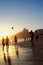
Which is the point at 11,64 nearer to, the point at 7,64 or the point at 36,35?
the point at 7,64

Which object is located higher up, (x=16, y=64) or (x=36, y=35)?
(x=36, y=35)

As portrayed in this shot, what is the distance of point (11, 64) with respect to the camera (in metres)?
13.1

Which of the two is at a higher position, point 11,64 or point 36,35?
point 36,35

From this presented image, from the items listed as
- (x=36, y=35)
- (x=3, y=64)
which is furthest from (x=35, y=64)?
(x=36, y=35)

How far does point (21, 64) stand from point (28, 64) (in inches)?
16.4

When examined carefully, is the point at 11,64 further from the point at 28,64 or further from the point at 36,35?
the point at 36,35

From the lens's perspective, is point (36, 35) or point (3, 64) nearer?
point (3, 64)

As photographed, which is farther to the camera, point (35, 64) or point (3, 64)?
point (3, 64)

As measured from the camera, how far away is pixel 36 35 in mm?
32031

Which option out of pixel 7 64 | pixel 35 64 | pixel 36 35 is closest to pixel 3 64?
pixel 7 64

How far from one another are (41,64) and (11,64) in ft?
6.35

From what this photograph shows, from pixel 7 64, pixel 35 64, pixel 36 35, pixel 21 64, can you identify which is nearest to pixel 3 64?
pixel 7 64

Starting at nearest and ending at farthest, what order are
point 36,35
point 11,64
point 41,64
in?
point 41,64
point 11,64
point 36,35

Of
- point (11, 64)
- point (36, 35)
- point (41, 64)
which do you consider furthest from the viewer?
point (36, 35)
